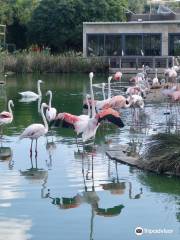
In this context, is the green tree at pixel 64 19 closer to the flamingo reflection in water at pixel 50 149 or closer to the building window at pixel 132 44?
the building window at pixel 132 44

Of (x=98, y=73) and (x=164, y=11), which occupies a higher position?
(x=164, y=11)

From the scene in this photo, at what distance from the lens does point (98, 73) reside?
4019 centimetres

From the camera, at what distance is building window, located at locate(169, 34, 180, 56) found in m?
45.2

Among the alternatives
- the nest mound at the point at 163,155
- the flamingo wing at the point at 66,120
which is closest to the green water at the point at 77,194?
the nest mound at the point at 163,155

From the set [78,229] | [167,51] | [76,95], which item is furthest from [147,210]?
[167,51]

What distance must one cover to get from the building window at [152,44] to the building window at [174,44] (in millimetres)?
768

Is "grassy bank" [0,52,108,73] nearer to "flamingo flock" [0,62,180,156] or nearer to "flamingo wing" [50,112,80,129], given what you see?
"flamingo flock" [0,62,180,156]

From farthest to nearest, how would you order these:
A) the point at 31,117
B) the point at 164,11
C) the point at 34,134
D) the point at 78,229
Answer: the point at 164,11 → the point at 31,117 → the point at 34,134 → the point at 78,229

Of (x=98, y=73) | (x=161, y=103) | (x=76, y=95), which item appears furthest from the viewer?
(x=98, y=73)

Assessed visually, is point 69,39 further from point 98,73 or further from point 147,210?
point 147,210

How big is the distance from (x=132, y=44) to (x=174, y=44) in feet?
9.48

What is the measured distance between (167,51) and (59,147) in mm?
32591

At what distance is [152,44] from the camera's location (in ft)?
150

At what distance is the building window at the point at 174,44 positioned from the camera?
4519 cm
